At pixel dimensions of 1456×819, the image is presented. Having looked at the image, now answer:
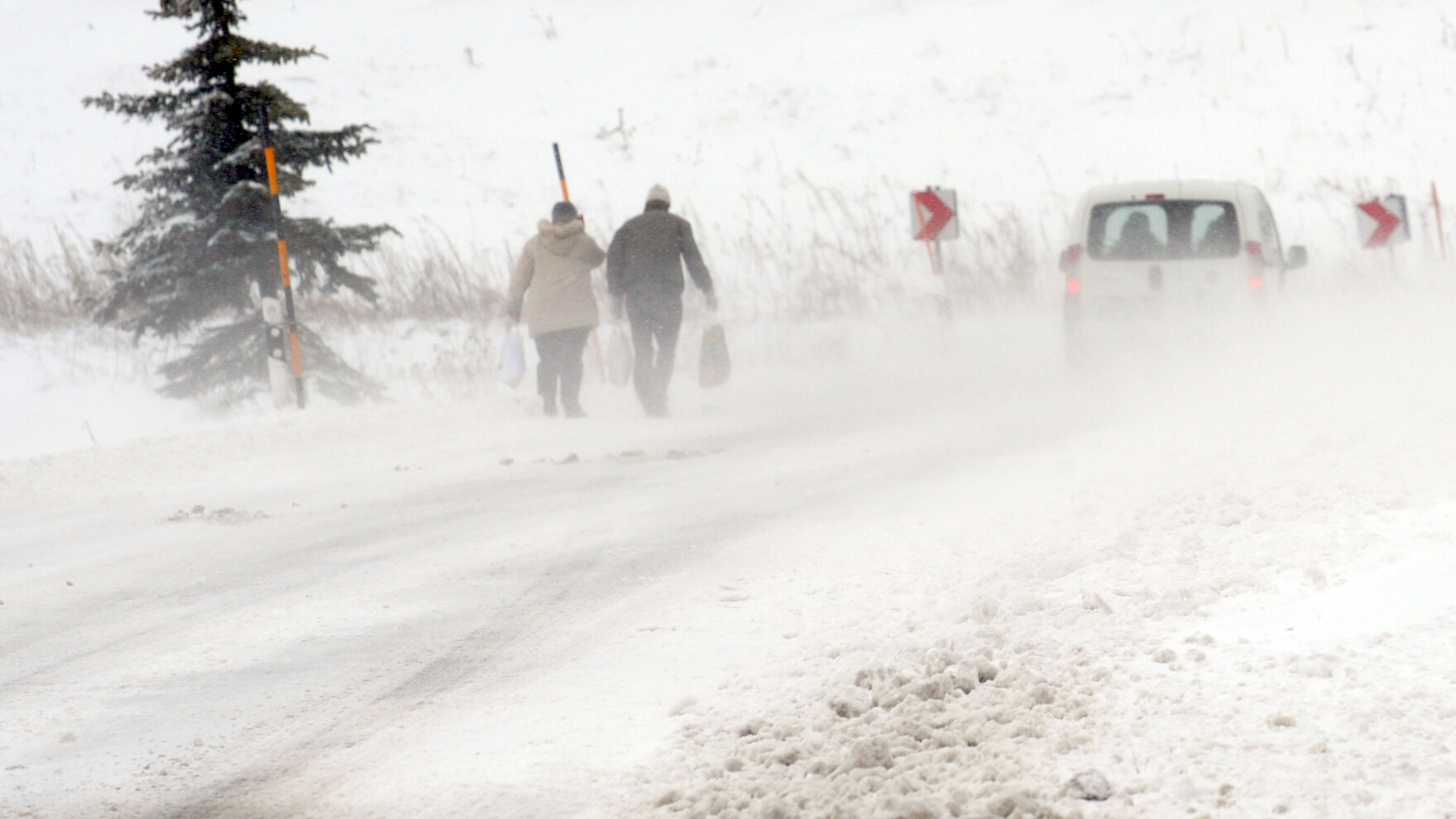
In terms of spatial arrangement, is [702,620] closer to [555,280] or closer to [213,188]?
[555,280]

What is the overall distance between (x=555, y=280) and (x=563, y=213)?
22.5 inches

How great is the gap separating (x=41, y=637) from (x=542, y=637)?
63.9 inches

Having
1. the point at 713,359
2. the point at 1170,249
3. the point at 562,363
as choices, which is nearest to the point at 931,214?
the point at 713,359

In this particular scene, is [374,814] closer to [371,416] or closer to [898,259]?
[371,416]

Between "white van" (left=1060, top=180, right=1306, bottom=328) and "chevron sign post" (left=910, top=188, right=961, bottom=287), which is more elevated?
"chevron sign post" (left=910, top=188, right=961, bottom=287)

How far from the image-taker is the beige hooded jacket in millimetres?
12062

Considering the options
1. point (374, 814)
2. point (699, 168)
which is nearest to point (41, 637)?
point (374, 814)

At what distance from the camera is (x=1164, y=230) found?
1122cm

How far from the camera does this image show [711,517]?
20.9 feet

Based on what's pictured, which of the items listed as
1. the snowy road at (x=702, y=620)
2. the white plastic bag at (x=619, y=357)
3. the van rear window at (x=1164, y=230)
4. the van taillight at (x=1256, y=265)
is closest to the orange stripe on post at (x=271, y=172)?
the snowy road at (x=702, y=620)

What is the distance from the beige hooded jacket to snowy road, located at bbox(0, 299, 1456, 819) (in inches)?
137

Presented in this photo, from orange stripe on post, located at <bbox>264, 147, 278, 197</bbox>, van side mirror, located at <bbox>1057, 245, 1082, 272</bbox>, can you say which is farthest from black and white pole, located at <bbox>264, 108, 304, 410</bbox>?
van side mirror, located at <bbox>1057, 245, 1082, 272</bbox>

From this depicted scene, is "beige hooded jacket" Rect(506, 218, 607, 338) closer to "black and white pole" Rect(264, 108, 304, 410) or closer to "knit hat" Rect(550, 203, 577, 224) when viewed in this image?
"knit hat" Rect(550, 203, 577, 224)

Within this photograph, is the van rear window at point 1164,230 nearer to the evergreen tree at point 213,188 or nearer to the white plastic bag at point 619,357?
the white plastic bag at point 619,357
